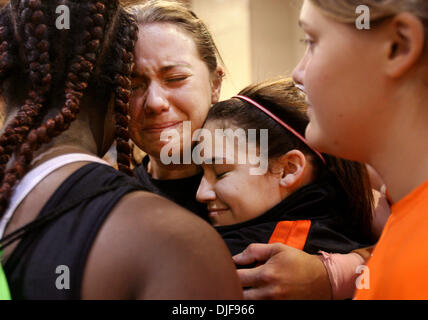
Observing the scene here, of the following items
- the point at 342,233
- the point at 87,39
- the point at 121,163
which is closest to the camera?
the point at 87,39

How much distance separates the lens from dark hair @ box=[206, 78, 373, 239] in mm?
1928

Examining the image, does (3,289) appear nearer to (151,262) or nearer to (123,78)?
(151,262)

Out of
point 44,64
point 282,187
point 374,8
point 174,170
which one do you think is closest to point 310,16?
point 374,8

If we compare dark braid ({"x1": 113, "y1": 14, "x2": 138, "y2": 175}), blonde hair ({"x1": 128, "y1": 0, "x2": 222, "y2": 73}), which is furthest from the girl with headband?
dark braid ({"x1": 113, "y1": 14, "x2": 138, "y2": 175})

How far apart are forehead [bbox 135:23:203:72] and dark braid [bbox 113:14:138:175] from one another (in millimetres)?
450

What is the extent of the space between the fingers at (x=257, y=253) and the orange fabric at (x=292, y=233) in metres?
0.11

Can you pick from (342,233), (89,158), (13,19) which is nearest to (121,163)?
(89,158)

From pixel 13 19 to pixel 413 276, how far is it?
107 centimetres

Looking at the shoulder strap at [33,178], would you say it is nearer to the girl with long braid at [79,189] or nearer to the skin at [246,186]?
the girl with long braid at [79,189]

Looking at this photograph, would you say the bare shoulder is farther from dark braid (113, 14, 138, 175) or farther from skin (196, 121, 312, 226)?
skin (196, 121, 312, 226)

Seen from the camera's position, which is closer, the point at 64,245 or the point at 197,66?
the point at 64,245

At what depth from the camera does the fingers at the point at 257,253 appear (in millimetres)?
1613

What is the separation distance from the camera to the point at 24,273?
101 cm

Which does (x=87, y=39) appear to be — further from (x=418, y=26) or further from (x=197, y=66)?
(x=197, y=66)
